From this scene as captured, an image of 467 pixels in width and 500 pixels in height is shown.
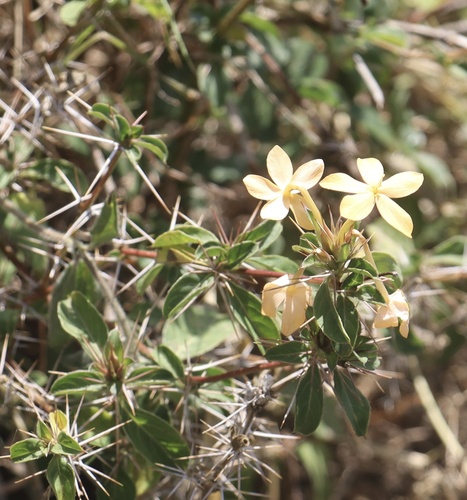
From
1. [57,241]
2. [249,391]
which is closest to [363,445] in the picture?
[249,391]

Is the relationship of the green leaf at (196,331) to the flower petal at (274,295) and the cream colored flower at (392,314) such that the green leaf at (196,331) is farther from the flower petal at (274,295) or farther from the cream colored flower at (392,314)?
the cream colored flower at (392,314)

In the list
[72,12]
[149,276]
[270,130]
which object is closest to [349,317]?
[149,276]

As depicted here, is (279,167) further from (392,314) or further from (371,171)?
(392,314)

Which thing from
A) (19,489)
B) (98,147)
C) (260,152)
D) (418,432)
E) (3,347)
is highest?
(98,147)

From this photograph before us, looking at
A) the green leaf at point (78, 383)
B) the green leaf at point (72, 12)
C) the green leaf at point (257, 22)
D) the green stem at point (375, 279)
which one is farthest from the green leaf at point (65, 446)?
the green leaf at point (257, 22)

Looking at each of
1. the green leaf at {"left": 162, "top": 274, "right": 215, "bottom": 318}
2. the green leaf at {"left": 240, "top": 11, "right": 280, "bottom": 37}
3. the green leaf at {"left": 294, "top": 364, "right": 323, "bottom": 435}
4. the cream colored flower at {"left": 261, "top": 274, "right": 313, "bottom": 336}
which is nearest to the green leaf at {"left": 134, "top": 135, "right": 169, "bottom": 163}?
the green leaf at {"left": 162, "top": 274, "right": 215, "bottom": 318}

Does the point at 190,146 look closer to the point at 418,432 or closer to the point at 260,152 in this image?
the point at 260,152
